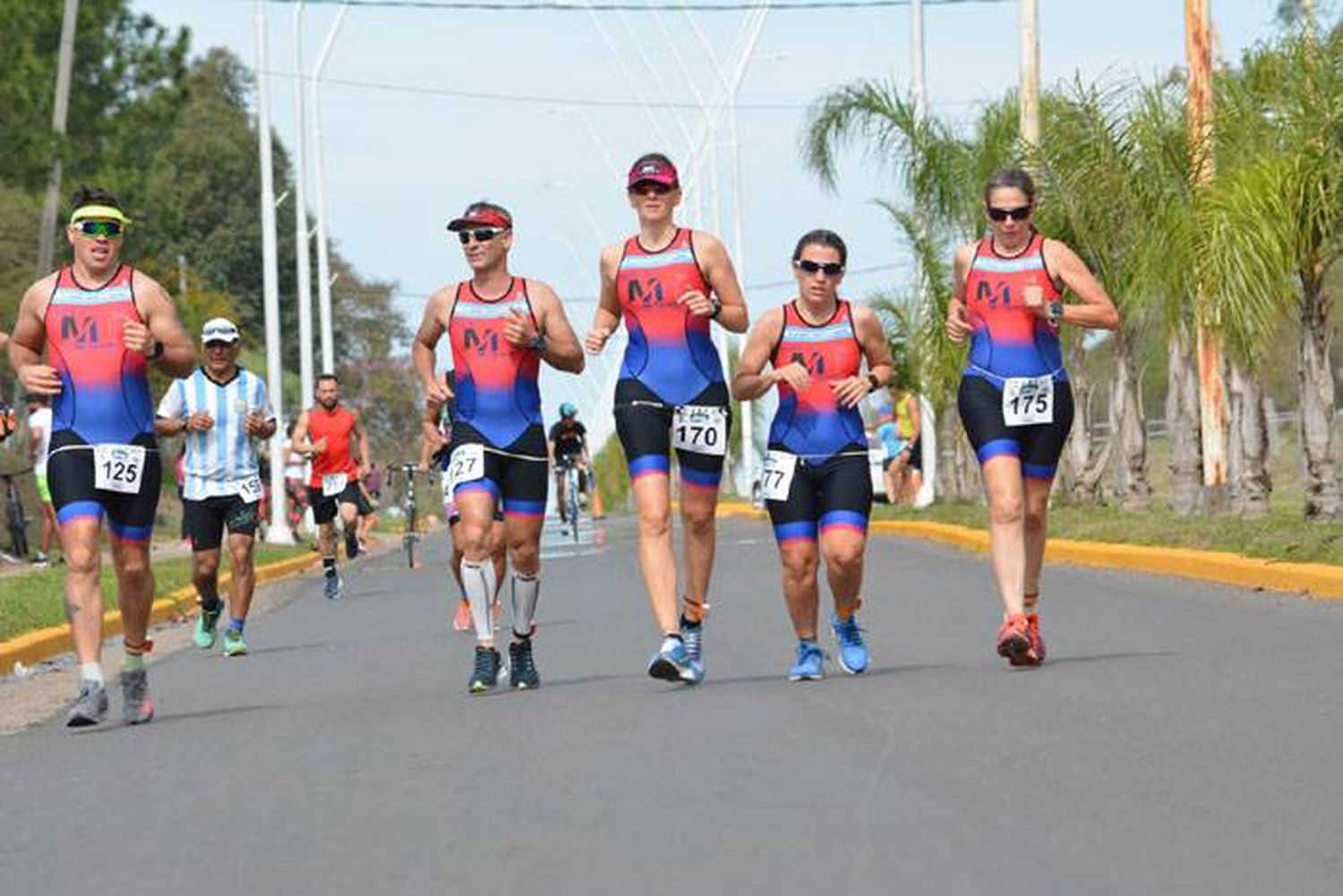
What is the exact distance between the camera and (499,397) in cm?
1368

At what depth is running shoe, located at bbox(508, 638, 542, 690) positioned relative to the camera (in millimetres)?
13836

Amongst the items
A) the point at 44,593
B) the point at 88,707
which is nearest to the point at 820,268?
the point at 88,707

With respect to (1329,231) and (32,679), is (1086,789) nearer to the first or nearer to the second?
(32,679)

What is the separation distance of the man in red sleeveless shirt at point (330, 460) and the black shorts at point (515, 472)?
39.1 feet

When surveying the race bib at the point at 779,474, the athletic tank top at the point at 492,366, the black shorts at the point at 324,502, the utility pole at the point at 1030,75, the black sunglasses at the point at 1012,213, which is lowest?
the black shorts at the point at 324,502

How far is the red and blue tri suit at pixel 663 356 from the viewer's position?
13.3 metres

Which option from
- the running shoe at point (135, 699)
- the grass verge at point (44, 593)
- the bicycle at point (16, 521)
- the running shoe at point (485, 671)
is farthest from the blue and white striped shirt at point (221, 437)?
the bicycle at point (16, 521)

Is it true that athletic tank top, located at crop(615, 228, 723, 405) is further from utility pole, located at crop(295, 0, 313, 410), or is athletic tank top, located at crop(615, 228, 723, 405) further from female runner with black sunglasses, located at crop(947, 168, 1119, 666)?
utility pole, located at crop(295, 0, 313, 410)

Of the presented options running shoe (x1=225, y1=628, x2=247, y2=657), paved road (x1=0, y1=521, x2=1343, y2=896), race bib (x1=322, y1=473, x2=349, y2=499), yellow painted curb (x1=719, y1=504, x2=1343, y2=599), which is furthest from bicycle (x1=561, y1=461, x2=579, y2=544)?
paved road (x1=0, y1=521, x2=1343, y2=896)

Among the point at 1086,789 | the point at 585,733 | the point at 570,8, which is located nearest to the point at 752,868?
the point at 1086,789

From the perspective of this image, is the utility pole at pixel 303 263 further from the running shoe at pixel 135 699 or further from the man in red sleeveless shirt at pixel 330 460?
the running shoe at pixel 135 699

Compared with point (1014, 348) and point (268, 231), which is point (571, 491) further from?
point (1014, 348)

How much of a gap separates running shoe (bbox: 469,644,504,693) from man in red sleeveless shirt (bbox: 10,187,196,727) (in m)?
1.58

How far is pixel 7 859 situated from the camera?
879 centimetres
